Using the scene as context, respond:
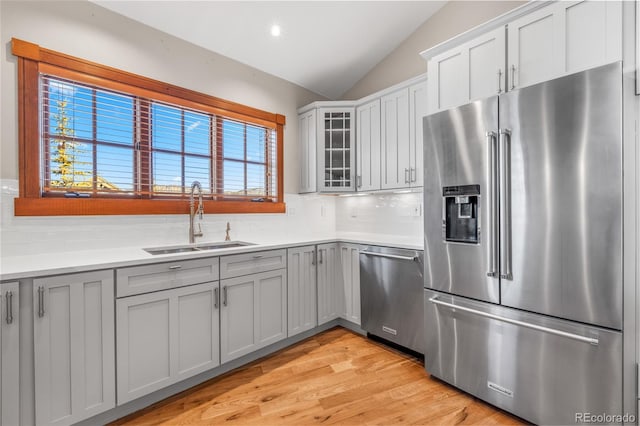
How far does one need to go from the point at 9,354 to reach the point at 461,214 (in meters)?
2.59

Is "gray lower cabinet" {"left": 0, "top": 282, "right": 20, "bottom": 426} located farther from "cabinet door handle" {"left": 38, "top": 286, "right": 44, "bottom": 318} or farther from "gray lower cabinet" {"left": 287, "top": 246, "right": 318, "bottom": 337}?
"gray lower cabinet" {"left": 287, "top": 246, "right": 318, "bottom": 337}

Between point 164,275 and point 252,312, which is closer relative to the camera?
point 164,275

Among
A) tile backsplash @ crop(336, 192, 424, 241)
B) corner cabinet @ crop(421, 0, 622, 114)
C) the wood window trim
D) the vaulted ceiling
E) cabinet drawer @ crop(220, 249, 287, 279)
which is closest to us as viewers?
corner cabinet @ crop(421, 0, 622, 114)

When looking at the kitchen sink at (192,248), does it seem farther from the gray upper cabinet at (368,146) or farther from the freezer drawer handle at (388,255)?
the gray upper cabinet at (368,146)

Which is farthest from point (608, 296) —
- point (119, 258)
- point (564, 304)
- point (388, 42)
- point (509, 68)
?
point (388, 42)

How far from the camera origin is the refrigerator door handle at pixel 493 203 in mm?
1836

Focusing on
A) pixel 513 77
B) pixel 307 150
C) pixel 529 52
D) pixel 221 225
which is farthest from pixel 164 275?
pixel 529 52

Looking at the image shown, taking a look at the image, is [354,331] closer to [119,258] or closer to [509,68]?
[119,258]

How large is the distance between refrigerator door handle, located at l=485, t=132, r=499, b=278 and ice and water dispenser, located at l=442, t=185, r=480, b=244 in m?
0.09

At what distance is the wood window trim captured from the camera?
193cm

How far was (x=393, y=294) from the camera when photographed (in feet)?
8.63

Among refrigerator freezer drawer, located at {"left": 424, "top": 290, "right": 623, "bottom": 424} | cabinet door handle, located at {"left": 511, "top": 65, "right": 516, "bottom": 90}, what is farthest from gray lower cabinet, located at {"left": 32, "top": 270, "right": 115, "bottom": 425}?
cabinet door handle, located at {"left": 511, "top": 65, "right": 516, "bottom": 90}

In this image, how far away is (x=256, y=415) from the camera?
185cm

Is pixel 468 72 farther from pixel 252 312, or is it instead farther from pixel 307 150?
pixel 252 312
